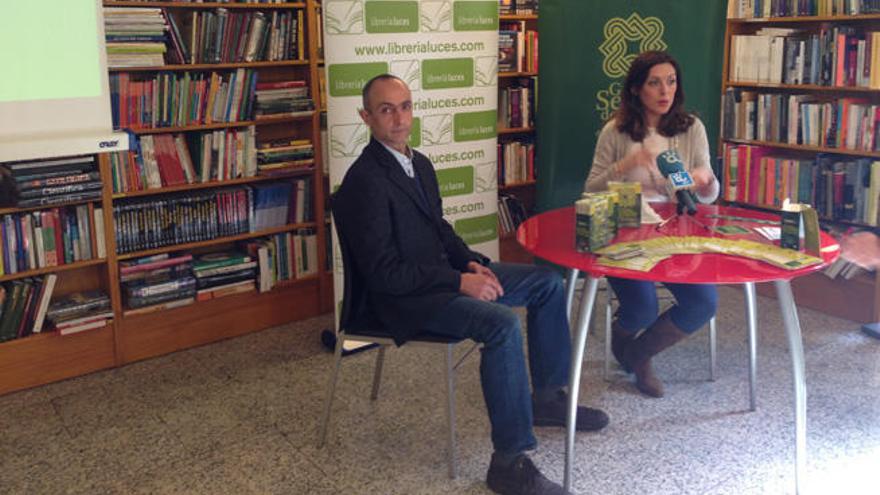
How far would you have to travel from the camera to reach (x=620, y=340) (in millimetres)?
3395

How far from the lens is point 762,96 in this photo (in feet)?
14.8

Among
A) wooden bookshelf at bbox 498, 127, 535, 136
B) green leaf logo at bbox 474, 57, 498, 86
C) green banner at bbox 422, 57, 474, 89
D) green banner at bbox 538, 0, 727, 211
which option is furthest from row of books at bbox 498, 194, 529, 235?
green banner at bbox 422, 57, 474, 89

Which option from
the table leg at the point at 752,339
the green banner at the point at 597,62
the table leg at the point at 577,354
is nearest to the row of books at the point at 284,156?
the green banner at the point at 597,62

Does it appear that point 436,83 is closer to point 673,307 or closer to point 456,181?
point 456,181

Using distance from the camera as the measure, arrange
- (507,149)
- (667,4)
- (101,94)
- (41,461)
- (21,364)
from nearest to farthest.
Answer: (41,461) → (101,94) → (21,364) → (667,4) → (507,149)

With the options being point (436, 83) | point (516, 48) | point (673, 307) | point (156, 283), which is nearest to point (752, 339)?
point (673, 307)

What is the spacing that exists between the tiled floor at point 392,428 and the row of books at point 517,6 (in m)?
2.00

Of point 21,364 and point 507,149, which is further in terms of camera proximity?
point 507,149

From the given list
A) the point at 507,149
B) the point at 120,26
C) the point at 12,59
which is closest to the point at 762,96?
the point at 507,149

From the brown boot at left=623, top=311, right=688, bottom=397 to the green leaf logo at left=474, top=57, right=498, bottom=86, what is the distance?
1369 millimetres

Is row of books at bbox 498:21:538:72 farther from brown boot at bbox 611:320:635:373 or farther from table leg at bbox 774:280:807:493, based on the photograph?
table leg at bbox 774:280:807:493

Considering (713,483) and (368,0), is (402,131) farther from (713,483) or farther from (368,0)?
(713,483)

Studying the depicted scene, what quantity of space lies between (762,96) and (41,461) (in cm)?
373

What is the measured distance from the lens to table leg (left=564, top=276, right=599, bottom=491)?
253cm
